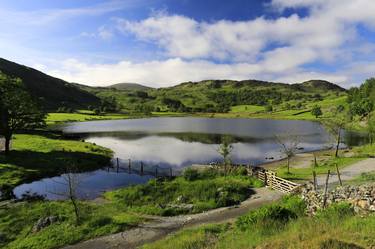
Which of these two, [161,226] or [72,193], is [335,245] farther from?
[72,193]

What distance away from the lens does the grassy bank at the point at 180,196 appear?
40.7 metres

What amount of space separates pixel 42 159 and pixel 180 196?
3945 centimetres

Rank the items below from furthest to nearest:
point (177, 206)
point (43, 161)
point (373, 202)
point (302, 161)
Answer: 1. point (302, 161)
2. point (43, 161)
3. point (177, 206)
4. point (373, 202)

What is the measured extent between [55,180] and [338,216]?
165 feet

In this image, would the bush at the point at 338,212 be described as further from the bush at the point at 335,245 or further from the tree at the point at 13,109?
the tree at the point at 13,109

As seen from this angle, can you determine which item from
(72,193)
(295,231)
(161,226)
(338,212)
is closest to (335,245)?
(295,231)

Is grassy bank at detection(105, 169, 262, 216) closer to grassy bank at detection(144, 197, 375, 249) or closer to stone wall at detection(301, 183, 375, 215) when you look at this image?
grassy bank at detection(144, 197, 375, 249)

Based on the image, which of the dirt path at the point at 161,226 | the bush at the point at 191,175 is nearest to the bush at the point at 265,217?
the dirt path at the point at 161,226

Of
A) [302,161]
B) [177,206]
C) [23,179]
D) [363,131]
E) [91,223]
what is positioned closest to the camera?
[91,223]

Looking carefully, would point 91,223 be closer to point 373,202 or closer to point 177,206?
point 177,206

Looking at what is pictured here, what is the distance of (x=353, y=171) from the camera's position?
56.1 metres

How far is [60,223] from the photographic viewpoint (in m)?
35.1

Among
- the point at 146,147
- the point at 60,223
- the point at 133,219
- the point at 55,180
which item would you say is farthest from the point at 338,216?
the point at 146,147

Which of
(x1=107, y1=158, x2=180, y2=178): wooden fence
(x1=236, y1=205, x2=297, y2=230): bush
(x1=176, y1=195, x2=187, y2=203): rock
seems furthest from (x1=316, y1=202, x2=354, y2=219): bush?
(x1=107, y1=158, x2=180, y2=178): wooden fence
